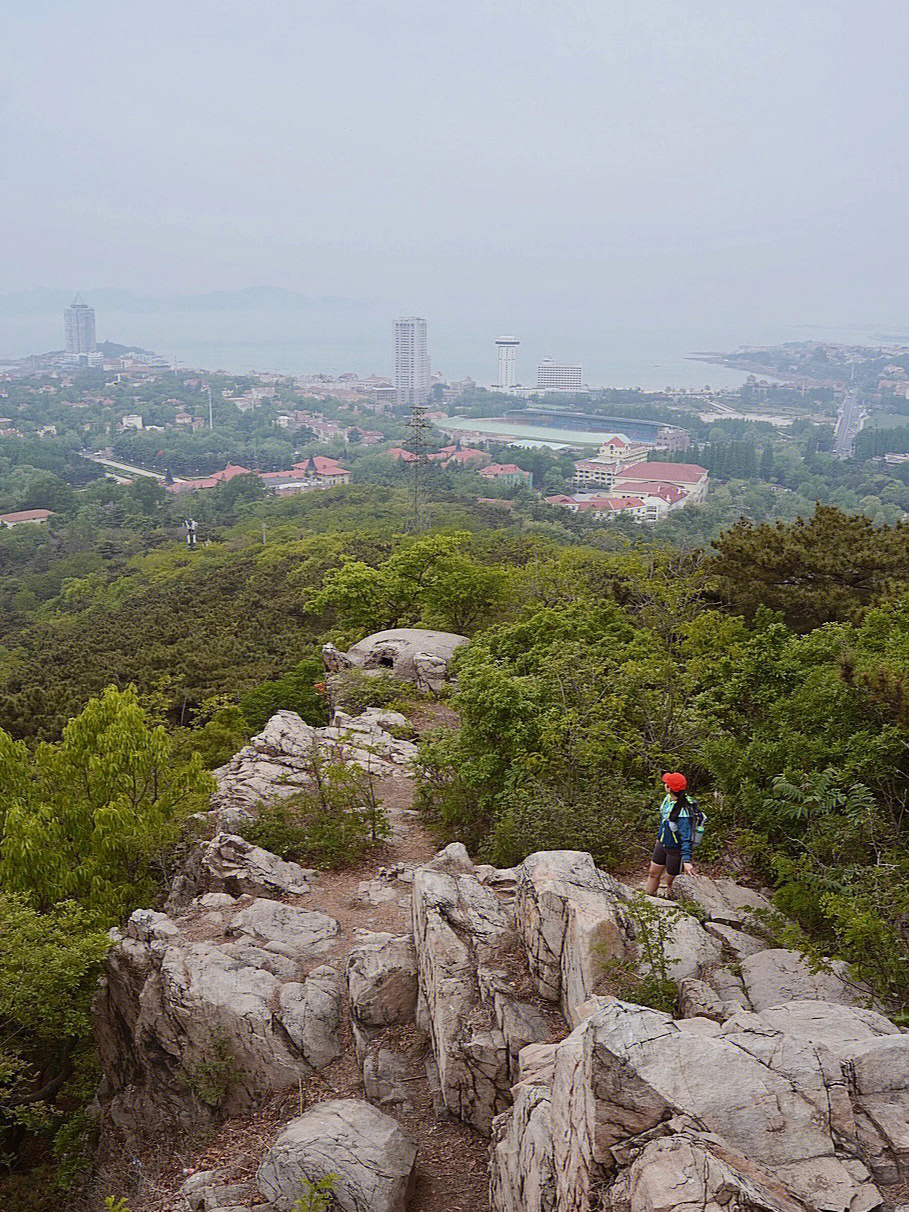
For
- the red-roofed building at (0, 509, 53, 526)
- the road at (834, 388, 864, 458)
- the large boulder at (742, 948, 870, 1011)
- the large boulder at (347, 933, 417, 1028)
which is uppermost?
the road at (834, 388, 864, 458)

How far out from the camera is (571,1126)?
12.9 ft

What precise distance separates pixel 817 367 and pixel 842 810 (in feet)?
569

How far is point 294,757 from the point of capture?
11.5m

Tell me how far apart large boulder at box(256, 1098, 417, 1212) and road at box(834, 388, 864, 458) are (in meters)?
96.8

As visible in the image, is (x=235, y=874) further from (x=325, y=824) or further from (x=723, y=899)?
A: (x=723, y=899)

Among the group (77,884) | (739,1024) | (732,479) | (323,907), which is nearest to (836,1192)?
(739,1024)

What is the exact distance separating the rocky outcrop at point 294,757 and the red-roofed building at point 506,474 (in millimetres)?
69185

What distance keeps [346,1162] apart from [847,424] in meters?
126

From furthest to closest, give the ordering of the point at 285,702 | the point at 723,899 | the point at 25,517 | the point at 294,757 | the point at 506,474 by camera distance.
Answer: the point at 506,474, the point at 25,517, the point at 285,702, the point at 294,757, the point at 723,899

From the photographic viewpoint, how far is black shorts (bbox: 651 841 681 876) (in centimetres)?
668

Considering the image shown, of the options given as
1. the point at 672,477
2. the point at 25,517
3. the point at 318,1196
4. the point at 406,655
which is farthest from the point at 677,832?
the point at 672,477

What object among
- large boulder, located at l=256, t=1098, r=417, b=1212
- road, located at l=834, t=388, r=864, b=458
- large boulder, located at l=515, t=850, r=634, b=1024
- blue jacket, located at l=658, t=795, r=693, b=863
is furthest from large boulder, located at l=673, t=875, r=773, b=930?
road, located at l=834, t=388, r=864, b=458

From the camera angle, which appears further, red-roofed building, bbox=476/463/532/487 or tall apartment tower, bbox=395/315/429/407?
tall apartment tower, bbox=395/315/429/407

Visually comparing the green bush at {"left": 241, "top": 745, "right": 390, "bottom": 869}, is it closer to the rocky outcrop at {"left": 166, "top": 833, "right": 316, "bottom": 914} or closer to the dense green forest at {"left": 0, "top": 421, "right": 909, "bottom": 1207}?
the rocky outcrop at {"left": 166, "top": 833, "right": 316, "bottom": 914}
